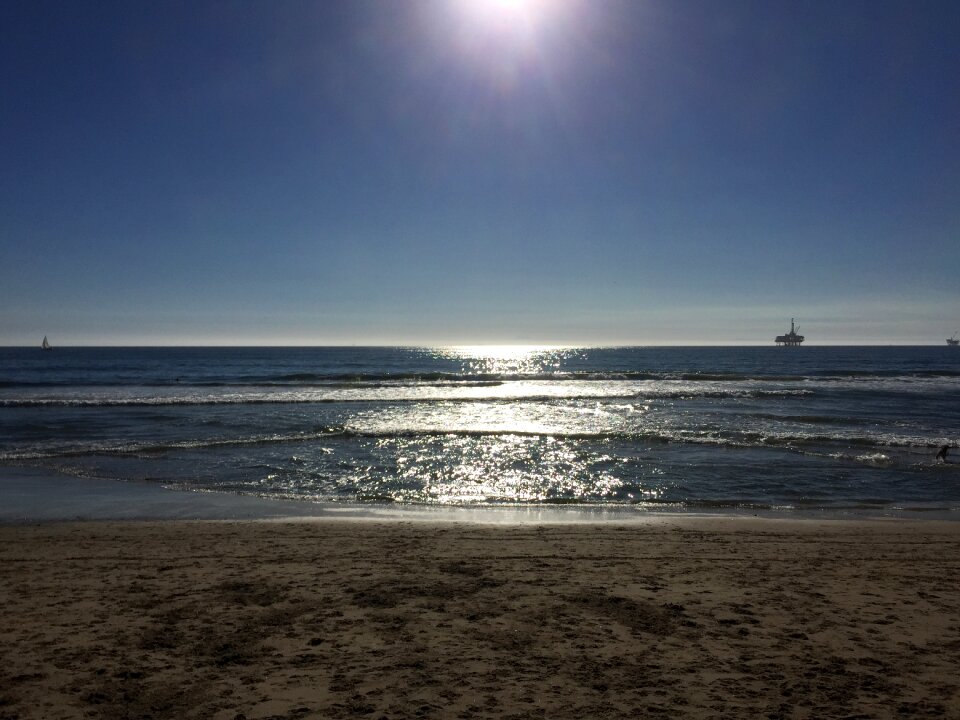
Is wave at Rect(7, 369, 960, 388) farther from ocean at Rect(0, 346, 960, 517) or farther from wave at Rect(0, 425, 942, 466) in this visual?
wave at Rect(0, 425, 942, 466)

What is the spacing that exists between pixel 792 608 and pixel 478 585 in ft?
10.0

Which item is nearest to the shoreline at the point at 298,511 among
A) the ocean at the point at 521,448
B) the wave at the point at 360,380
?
the ocean at the point at 521,448

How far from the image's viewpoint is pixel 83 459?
14883 mm

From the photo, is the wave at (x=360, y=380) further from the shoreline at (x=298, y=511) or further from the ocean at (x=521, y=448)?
the shoreline at (x=298, y=511)

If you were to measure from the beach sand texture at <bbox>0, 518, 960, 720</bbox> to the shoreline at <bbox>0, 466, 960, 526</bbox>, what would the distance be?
143 cm

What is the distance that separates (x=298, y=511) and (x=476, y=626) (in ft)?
19.7

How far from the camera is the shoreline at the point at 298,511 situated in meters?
9.65

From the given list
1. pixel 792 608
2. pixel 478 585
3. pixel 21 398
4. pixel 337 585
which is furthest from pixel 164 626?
pixel 21 398

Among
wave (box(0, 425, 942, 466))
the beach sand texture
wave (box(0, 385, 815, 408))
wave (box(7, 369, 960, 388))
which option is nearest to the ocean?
wave (box(0, 425, 942, 466))

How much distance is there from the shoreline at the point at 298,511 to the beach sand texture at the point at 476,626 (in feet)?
4.70

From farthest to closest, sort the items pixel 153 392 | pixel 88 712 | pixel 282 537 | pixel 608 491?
pixel 153 392, pixel 608 491, pixel 282 537, pixel 88 712

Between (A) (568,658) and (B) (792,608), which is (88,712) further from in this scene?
(B) (792,608)

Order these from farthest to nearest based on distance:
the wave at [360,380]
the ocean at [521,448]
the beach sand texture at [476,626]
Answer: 1. the wave at [360,380]
2. the ocean at [521,448]
3. the beach sand texture at [476,626]

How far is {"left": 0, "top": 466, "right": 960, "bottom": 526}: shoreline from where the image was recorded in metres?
9.65
